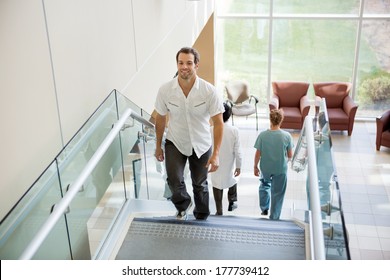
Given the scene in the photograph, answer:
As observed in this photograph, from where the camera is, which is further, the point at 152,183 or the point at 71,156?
the point at 152,183

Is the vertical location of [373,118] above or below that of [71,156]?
below

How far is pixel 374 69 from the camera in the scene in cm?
1320

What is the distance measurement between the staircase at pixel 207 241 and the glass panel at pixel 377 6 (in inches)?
355

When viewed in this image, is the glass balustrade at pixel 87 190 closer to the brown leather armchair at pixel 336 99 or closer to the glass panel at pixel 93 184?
the glass panel at pixel 93 184

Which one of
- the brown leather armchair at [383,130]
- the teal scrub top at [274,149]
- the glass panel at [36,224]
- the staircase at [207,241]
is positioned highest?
the glass panel at [36,224]

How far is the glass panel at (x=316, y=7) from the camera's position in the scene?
1286cm

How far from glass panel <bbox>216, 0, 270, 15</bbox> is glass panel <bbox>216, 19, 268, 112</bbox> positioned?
221mm

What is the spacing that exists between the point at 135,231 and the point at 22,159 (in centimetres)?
148

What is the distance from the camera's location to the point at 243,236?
487 centimetres

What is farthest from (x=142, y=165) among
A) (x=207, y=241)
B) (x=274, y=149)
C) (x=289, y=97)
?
(x=289, y=97)

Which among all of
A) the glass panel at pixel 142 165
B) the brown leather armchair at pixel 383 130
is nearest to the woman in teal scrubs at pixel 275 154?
the glass panel at pixel 142 165

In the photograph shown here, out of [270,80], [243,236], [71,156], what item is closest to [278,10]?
[270,80]

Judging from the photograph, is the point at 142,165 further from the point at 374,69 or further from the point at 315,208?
the point at 374,69
